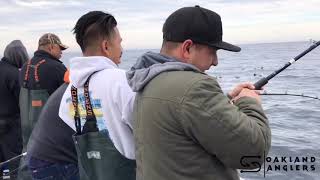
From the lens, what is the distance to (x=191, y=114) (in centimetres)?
213

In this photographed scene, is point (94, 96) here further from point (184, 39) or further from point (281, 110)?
point (281, 110)

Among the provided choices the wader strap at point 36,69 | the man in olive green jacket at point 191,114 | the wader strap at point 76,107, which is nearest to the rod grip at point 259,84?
the man in olive green jacket at point 191,114

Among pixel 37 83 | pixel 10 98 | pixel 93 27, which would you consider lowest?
pixel 10 98

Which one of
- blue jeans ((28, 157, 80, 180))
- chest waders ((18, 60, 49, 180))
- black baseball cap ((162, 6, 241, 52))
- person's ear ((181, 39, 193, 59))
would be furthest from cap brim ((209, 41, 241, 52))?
chest waders ((18, 60, 49, 180))

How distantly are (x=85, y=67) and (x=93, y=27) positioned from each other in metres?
0.30

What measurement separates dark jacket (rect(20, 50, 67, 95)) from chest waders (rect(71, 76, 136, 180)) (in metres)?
2.50

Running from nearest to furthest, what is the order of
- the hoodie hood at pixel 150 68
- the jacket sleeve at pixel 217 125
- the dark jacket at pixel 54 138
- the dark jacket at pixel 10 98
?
the jacket sleeve at pixel 217 125
the hoodie hood at pixel 150 68
the dark jacket at pixel 54 138
the dark jacket at pixel 10 98

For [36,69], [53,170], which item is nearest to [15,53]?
[36,69]

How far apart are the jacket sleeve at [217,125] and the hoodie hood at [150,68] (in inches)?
6.9

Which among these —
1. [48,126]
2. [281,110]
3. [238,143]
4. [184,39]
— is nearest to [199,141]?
[238,143]

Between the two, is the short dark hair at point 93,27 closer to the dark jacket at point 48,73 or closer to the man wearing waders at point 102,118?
the man wearing waders at point 102,118

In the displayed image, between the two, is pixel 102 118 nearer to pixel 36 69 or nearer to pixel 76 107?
pixel 76 107

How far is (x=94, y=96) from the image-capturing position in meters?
2.84

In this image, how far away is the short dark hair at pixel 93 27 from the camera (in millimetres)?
3086
